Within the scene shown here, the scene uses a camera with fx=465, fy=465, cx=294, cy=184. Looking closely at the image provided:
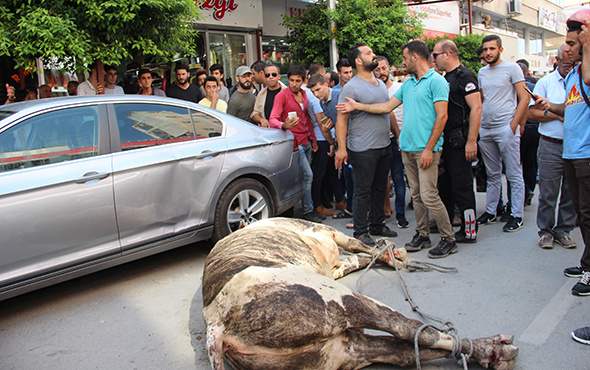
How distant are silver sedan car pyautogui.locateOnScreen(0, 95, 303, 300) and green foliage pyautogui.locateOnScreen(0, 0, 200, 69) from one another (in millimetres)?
2158

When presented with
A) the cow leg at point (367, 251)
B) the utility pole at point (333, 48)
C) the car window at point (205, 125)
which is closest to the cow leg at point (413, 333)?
the cow leg at point (367, 251)

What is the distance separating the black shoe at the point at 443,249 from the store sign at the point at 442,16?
20051mm

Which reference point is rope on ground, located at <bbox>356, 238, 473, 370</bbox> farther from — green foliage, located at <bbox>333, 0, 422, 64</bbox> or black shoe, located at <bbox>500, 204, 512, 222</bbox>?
green foliage, located at <bbox>333, 0, 422, 64</bbox>

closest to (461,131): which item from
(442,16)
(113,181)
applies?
(113,181)

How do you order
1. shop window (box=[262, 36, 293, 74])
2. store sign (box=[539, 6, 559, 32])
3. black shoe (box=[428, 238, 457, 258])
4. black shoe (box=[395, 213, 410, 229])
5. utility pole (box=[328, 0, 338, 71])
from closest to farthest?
black shoe (box=[428, 238, 457, 258]) < black shoe (box=[395, 213, 410, 229]) < utility pole (box=[328, 0, 338, 71]) < shop window (box=[262, 36, 293, 74]) < store sign (box=[539, 6, 559, 32])

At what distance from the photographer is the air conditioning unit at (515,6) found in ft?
96.7

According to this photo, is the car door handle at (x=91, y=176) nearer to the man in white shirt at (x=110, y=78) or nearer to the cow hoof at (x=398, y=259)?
the cow hoof at (x=398, y=259)

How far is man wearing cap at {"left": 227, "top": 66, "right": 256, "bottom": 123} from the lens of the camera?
693 centimetres

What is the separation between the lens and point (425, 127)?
4.58 m

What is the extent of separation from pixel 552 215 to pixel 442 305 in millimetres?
1992

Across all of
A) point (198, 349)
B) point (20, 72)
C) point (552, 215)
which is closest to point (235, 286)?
point (198, 349)

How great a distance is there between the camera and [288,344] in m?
2.28

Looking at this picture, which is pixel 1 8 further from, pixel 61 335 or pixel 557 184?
pixel 557 184

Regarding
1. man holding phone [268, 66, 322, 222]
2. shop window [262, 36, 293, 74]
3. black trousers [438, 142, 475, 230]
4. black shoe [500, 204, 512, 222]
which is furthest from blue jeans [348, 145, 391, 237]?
shop window [262, 36, 293, 74]
